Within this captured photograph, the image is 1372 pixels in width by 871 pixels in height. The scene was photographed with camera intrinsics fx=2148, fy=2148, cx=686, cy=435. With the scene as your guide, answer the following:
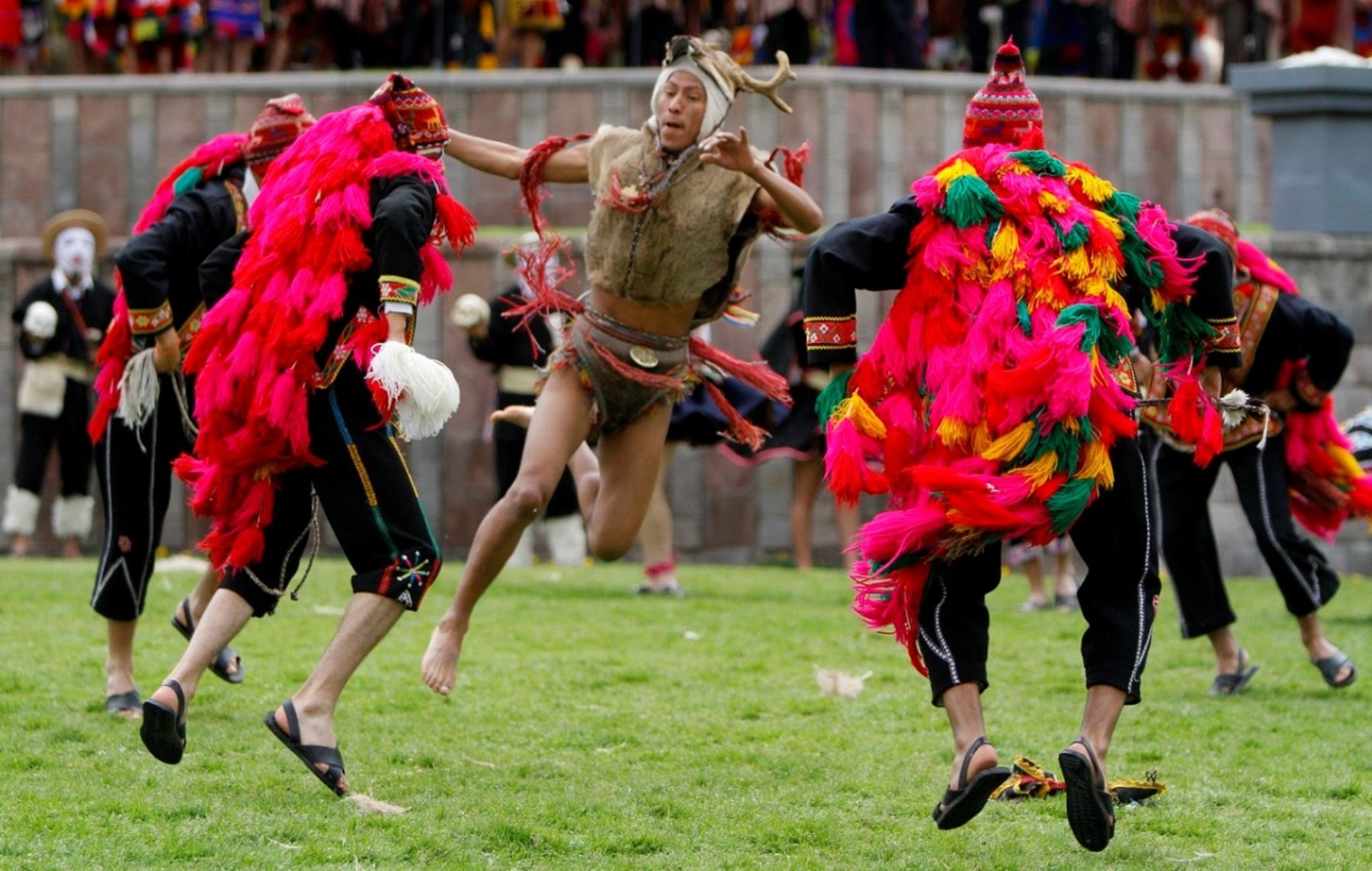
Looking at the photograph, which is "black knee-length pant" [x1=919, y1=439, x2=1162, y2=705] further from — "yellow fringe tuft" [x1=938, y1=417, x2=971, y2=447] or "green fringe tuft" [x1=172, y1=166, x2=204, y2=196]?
"green fringe tuft" [x1=172, y1=166, x2=204, y2=196]

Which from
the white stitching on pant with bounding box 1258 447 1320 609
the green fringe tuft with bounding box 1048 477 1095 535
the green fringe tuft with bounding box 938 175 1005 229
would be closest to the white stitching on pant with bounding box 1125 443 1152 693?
the green fringe tuft with bounding box 1048 477 1095 535

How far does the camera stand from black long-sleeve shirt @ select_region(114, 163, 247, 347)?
7.32 m

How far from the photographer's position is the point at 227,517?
6.65 m

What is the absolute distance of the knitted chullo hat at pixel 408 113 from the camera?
6.73m

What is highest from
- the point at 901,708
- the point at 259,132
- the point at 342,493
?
the point at 259,132

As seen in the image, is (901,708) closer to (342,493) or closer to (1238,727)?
(1238,727)

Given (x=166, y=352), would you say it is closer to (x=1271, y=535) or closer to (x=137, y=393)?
(x=137, y=393)

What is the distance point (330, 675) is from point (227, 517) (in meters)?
0.68

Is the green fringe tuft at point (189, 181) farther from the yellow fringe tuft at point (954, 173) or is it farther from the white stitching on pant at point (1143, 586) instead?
the white stitching on pant at point (1143, 586)

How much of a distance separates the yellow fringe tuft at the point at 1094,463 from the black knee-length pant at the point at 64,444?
10.6 m

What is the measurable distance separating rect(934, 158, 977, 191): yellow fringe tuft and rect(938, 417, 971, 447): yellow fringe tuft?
0.68 m

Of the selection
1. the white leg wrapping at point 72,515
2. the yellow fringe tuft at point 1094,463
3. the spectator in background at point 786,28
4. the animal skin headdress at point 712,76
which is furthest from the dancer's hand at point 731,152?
the spectator in background at point 786,28

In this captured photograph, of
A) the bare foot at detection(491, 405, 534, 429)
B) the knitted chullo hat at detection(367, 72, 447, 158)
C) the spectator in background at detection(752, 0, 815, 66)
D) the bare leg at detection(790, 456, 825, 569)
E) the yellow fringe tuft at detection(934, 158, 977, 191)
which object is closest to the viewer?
the yellow fringe tuft at detection(934, 158, 977, 191)

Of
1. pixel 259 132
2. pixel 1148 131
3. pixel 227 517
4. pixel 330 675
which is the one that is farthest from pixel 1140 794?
pixel 1148 131
